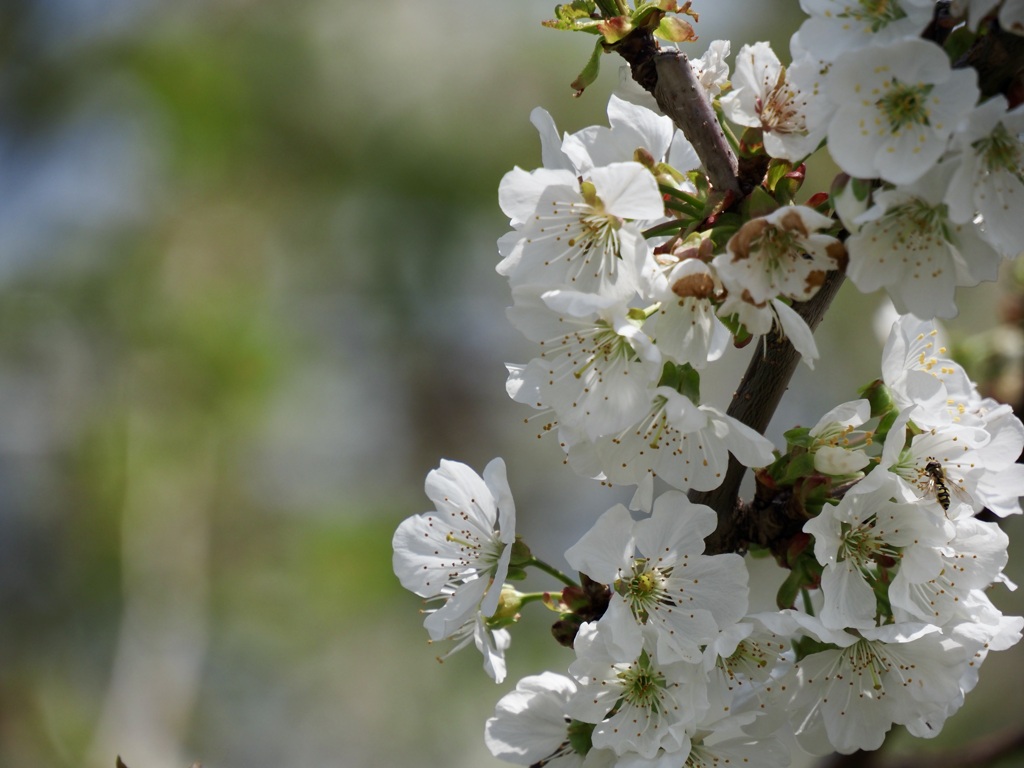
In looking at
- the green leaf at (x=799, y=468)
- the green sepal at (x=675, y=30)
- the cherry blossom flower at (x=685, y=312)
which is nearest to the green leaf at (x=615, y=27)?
the green sepal at (x=675, y=30)

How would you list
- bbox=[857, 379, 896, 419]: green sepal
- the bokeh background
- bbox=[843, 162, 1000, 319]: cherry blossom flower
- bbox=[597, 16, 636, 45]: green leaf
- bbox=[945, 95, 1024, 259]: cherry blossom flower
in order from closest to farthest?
bbox=[945, 95, 1024, 259]: cherry blossom flower, bbox=[843, 162, 1000, 319]: cherry blossom flower, bbox=[597, 16, 636, 45]: green leaf, bbox=[857, 379, 896, 419]: green sepal, the bokeh background

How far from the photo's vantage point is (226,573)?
6.05 metres

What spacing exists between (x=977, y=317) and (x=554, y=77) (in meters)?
3.66

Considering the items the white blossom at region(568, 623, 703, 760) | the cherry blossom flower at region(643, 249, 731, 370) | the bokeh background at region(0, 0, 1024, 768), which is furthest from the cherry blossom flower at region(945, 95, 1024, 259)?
the bokeh background at region(0, 0, 1024, 768)

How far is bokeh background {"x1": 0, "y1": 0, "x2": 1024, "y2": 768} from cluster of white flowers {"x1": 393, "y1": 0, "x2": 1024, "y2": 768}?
4012 millimetres

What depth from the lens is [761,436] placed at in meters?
0.92

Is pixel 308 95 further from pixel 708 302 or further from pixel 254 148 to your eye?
pixel 708 302

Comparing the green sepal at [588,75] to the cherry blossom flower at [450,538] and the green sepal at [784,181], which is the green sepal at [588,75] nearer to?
the green sepal at [784,181]

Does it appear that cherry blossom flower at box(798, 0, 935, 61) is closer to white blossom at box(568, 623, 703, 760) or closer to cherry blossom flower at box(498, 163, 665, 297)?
cherry blossom flower at box(498, 163, 665, 297)

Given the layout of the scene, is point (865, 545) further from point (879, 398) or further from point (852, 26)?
point (852, 26)

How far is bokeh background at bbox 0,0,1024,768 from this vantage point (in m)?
5.67

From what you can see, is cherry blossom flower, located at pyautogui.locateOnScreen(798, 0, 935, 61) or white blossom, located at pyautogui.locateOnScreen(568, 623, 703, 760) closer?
cherry blossom flower, located at pyautogui.locateOnScreen(798, 0, 935, 61)

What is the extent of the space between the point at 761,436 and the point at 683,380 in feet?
0.31

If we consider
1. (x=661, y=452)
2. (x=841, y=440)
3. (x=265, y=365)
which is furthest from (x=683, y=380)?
(x=265, y=365)
